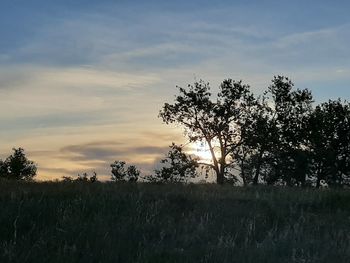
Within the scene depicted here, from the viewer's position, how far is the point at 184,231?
920cm

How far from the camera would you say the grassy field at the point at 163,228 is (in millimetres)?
7262

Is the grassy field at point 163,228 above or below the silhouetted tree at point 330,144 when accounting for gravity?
below

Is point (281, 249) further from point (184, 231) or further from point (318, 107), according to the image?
point (318, 107)

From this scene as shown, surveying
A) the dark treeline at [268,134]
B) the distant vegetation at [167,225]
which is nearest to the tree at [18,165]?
the dark treeline at [268,134]

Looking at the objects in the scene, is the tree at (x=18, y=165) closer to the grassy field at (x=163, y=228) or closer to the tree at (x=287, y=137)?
the tree at (x=287, y=137)

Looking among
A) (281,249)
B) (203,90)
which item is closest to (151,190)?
(281,249)

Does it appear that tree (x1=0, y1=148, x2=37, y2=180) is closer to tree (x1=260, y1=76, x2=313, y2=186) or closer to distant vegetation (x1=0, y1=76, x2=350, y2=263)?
tree (x1=260, y1=76, x2=313, y2=186)

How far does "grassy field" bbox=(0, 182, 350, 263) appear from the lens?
7262mm

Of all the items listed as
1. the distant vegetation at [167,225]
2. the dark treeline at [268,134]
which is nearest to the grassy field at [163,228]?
the distant vegetation at [167,225]

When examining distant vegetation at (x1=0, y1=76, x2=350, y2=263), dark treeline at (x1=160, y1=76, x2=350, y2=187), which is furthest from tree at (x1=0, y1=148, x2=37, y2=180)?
distant vegetation at (x1=0, y1=76, x2=350, y2=263)

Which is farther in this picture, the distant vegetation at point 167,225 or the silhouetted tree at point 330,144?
the silhouetted tree at point 330,144

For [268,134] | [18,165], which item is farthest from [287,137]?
[18,165]

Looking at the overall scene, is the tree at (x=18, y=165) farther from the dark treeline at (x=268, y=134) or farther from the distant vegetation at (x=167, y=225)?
the distant vegetation at (x=167, y=225)

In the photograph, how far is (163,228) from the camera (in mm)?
9383
